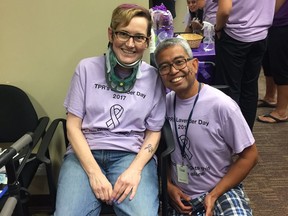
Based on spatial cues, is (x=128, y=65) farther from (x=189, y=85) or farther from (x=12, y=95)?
(x=12, y=95)

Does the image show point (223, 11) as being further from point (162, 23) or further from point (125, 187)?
point (125, 187)

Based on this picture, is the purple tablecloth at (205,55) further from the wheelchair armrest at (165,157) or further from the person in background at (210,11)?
the wheelchair armrest at (165,157)

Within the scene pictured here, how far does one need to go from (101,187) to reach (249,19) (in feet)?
5.33

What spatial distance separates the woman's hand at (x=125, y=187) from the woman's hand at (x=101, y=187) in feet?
0.08

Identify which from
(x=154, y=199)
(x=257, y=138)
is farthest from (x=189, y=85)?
(x=257, y=138)

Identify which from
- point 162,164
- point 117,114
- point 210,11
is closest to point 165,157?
point 162,164

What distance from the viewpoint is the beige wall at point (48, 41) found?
1.76 m

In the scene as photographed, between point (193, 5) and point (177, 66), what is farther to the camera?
point (193, 5)

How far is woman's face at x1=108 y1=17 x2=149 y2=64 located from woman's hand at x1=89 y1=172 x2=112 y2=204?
1.72ft

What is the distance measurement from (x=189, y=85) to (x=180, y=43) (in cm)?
19

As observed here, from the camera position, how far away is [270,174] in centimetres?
246

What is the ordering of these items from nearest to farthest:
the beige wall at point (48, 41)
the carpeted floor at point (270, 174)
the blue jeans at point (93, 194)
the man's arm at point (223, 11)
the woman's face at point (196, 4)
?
the blue jeans at point (93, 194), the beige wall at point (48, 41), the carpeted floor at point (270, 174), the man's arm at point (223, 11), the woman's face at point (196, 4)

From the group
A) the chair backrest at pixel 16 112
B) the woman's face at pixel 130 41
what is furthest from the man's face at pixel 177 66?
the chair backrest at pixel 16 112

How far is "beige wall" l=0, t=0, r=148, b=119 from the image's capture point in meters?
1.76
